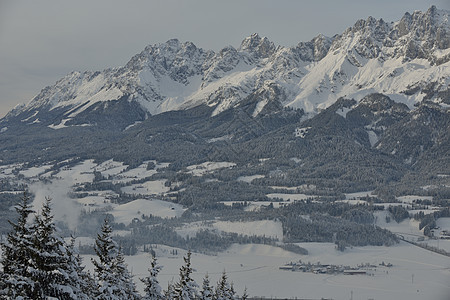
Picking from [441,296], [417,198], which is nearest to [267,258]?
[441,296]

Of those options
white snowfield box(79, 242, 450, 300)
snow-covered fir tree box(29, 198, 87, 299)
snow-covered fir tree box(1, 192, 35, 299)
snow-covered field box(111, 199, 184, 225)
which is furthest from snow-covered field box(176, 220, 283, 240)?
snow-covered fir tree box(29, 198, 87, 299)

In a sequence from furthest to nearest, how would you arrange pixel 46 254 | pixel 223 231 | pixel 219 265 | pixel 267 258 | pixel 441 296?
1. pixel 223 231
2. pixel 267 258
3. pixel 219 265
4. pixel 441 296
5. pixel 46 254

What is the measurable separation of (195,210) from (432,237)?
208 ft

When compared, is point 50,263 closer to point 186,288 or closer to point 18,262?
point 18,262

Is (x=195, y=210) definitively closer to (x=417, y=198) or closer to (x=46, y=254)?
(x=417, y=198)

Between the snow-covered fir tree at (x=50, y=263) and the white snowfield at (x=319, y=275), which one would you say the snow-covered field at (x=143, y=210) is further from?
the snow-covered fir tree at (x=50, y=263)

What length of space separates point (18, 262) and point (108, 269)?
5278 mm

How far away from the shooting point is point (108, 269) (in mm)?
24641

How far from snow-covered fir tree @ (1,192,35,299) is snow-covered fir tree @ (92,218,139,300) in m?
4.36

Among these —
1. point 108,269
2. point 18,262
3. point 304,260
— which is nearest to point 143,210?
point 304,260

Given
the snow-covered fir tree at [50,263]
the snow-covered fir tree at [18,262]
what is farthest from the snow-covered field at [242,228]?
the snow-covered fir tree at [50,263]

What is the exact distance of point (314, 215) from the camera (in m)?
167

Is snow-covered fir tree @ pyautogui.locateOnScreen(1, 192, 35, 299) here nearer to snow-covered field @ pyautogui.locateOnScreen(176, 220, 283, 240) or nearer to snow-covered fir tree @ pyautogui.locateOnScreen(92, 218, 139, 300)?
snow-covered fir tree @ pyautogui.locateOnScreen(92, 218, 139, 300)

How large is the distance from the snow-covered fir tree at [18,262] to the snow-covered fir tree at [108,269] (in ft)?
14.3
